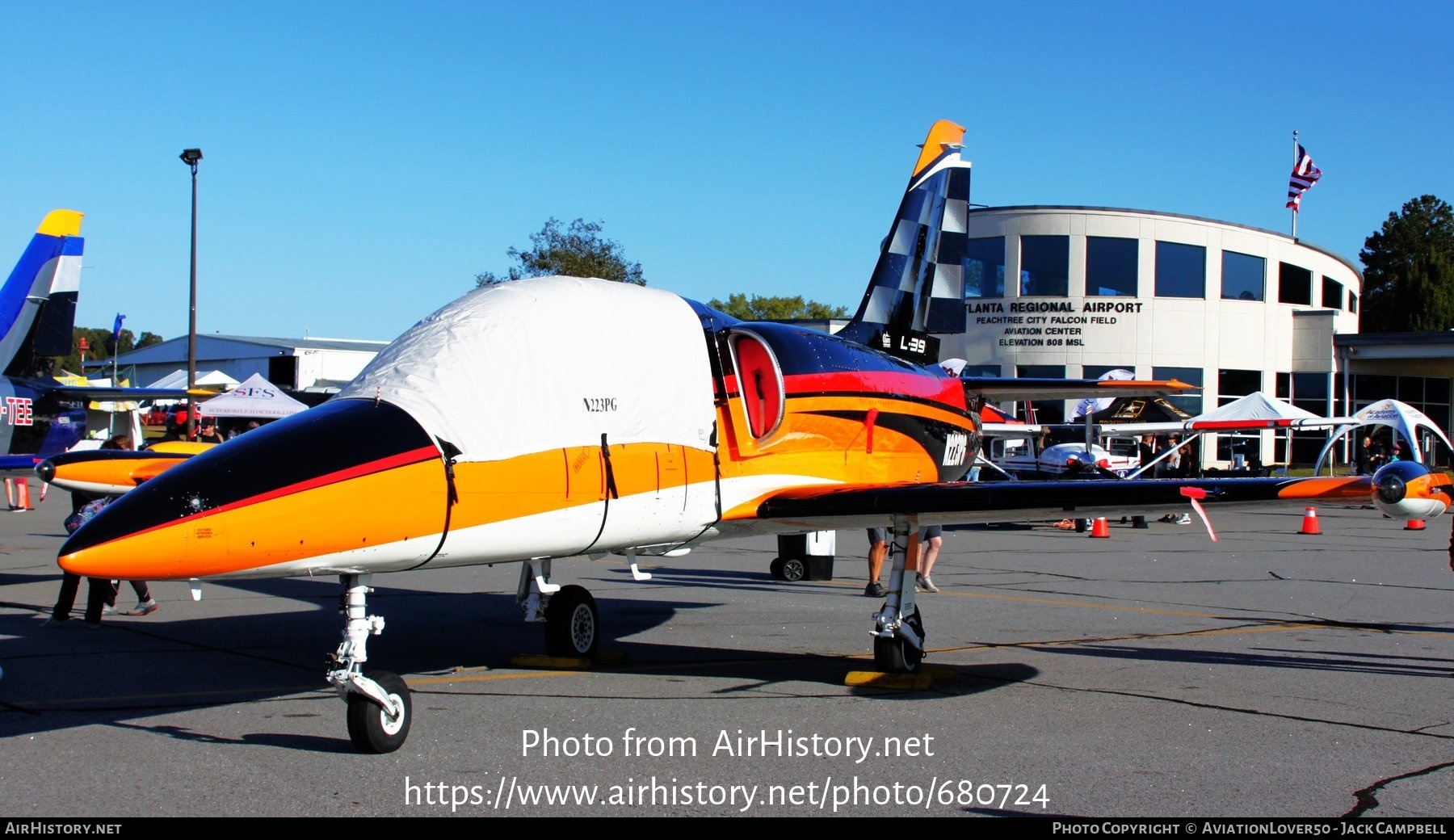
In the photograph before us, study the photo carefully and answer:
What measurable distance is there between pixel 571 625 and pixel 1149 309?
3687cm

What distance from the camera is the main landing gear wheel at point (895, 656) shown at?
340 inches

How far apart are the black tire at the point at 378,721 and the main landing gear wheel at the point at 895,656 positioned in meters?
3.60

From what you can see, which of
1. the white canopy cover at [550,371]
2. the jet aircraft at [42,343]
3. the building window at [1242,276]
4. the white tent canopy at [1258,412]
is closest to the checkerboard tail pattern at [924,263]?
the white canopy cover at [550,371]

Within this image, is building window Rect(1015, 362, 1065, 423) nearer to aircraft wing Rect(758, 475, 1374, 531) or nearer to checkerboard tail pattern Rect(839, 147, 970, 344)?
checkerboard tail pattern Rect(839, 147, 970, 344)

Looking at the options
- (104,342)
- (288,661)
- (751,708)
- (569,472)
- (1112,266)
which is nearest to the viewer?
(569,472)

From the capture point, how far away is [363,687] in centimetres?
595

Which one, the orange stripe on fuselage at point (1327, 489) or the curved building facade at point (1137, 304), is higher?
the curved building facade at point (1137, 304)

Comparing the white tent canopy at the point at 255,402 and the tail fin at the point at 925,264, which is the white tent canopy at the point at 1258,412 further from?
the white tent canopy at the point at 255,402

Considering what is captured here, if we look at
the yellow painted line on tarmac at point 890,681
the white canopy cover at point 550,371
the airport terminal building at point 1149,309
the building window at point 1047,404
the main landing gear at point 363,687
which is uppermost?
the airport terminal building at point 1149,309

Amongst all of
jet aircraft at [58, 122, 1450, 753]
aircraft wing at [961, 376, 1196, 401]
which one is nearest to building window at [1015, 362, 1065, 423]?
aircraft wing at [961, 376, 1196, 401]

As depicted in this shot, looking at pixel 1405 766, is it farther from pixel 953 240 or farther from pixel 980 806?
pixel 953 240

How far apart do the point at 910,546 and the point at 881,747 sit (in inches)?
105

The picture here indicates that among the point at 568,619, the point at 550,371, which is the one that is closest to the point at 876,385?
the point at 568,619

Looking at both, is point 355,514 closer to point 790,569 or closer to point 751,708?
point 751,708
